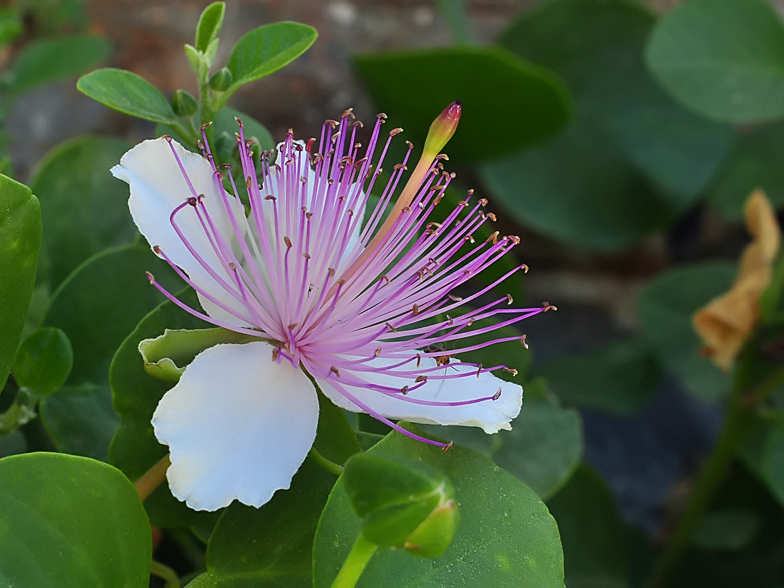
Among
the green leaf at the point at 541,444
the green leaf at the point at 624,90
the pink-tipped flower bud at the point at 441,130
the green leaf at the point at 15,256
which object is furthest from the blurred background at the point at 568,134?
the green leaf at the point at 15,256

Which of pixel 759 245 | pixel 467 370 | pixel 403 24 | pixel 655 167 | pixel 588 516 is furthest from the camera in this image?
pixel 403 24

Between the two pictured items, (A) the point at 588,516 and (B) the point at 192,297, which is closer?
(B) the point at 192,297

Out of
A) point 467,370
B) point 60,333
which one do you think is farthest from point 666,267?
point 60,333

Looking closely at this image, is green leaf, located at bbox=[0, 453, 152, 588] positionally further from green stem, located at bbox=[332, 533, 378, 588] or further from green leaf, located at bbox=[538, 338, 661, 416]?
green leaf, located at bbox=[538, 338, 661, 416]

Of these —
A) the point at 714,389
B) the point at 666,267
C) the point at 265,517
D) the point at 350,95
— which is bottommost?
the point at 666,267

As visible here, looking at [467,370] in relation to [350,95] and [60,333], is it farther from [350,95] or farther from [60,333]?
[350,95]

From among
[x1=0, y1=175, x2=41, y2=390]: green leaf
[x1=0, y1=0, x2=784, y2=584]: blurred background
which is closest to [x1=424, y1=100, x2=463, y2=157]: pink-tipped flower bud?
[x1=0, y1=175, x2=41, y2=390]: green leaf

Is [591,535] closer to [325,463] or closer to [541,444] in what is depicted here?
[541,444]
